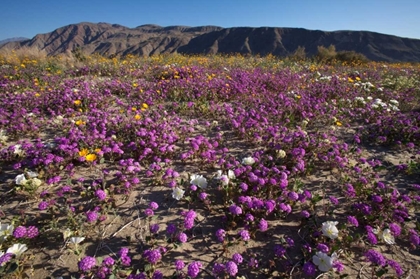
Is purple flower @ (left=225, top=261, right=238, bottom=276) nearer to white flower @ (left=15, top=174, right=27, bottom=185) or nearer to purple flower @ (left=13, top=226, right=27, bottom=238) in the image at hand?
purple flower @ (left=13, top=226, right=27, bottom=238)

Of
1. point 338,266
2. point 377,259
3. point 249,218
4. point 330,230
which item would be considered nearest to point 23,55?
point 249,218

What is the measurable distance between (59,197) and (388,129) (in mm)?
5951

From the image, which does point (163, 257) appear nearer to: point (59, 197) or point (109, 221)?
point (109, 221)

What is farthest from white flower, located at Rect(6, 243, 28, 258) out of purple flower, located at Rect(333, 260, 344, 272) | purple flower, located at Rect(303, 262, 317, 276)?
purple flower, located at Rect(333, 260, 344, 272)

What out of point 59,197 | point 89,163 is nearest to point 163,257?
point 59,197

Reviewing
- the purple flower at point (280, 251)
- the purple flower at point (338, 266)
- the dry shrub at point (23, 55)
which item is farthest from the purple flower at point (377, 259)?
the dry shrub at point (23, 55)

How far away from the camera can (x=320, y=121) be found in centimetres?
561

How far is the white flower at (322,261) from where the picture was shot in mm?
2018

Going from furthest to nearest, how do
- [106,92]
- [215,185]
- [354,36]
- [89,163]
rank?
[354,36], [106,92], [89,163], [215,185]

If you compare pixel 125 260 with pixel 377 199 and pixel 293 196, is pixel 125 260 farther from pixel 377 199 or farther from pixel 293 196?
pixel 377 199

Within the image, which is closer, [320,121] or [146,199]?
[146,199]

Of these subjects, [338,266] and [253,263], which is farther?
[253,263]

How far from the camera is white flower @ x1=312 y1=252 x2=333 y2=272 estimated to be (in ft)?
6.62

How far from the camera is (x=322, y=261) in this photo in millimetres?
2072
